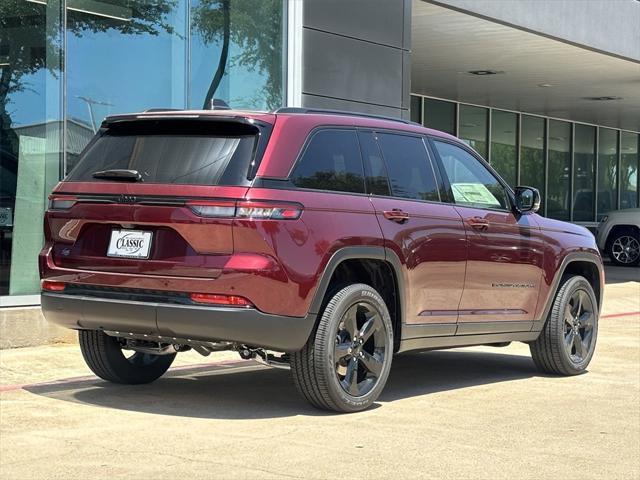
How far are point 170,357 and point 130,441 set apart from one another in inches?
85.1

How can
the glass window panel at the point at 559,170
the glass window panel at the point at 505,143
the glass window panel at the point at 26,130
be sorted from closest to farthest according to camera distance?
1. the glass window panel at the point at 26,130
2. the glass window panel at the point at 505,143
3. the glass window panel at the point at 559,170

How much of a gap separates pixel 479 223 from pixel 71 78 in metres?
4.82

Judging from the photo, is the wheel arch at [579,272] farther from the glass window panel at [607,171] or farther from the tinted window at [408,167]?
the glass window panel at [607,171]

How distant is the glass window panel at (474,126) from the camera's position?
26.6 meters

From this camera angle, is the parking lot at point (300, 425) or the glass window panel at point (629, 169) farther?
the glass window panel at point (629, 169)

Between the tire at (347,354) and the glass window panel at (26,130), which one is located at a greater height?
the glass window panel at (26,130)

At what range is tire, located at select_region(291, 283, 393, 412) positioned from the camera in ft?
21.9

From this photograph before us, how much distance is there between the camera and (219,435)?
6.15m

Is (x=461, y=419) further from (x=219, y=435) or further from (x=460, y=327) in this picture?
(x=219, y=435)

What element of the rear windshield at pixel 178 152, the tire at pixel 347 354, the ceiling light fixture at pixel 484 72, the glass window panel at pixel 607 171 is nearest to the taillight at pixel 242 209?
the rear windshield at pixel 178 152

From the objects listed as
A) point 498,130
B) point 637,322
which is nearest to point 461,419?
point 637,322

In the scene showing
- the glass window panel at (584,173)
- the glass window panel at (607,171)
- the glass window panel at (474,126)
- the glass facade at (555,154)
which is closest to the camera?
the glass window panel at (474,126)

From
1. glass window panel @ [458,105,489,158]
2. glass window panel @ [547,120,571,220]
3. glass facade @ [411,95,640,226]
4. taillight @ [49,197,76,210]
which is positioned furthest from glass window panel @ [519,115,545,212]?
taillight @ [49,197,76,210]

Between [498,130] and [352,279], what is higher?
[498,130]
